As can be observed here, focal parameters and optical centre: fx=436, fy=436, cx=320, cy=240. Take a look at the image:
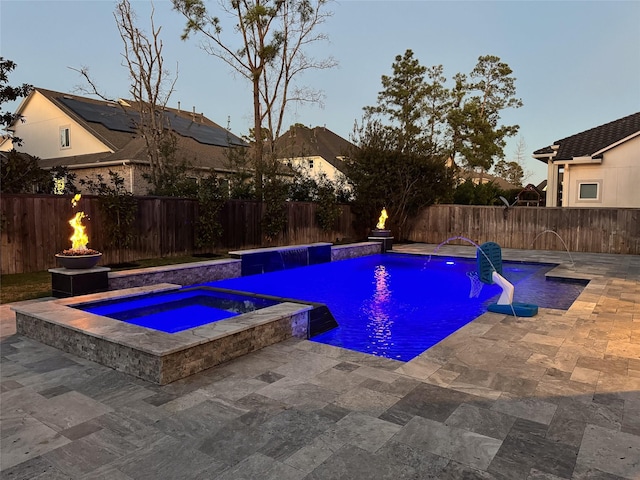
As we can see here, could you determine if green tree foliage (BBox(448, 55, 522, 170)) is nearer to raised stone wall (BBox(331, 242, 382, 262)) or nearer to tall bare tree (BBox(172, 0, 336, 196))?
tall bare tree (BBox(172, 0, 336, 196))

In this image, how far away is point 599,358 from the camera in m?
3.96

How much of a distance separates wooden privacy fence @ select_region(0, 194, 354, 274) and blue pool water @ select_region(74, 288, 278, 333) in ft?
12.7

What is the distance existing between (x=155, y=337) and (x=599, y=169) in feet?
56.5

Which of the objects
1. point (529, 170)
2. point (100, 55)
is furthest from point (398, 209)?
point (529, 170)

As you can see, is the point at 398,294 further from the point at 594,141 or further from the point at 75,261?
the point at 594,141

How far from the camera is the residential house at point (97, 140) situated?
635 inches

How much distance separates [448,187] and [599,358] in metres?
14.0

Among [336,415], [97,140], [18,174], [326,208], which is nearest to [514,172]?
[326,208]

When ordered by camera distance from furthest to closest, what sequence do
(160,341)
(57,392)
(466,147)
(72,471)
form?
(466,147) → (160,341) → (57,392) → (72,471)

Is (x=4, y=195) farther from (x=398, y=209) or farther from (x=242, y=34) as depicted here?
(x=398, y=209)

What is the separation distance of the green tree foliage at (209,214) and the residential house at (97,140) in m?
4.26

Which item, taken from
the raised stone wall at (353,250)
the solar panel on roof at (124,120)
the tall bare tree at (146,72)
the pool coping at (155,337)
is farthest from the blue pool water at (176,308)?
the solar panel on roof at (124,120)

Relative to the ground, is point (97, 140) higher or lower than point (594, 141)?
higher

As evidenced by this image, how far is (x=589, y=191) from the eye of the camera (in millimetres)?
16234
